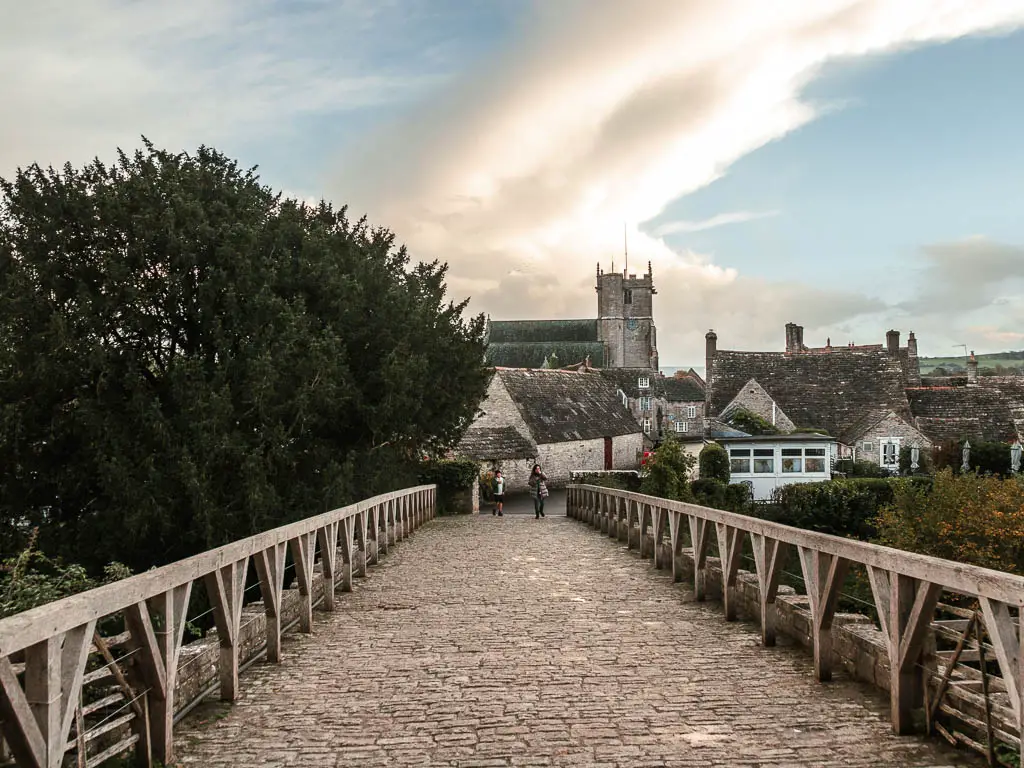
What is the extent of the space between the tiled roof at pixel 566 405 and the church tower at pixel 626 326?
46789mm

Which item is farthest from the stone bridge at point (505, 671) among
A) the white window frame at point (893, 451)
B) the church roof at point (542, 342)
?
the church roof at point (542, 342)

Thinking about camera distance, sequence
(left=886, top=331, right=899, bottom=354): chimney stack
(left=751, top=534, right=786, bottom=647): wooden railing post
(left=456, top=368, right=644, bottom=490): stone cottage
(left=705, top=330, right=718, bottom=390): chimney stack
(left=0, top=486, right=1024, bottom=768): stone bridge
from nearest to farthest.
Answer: (left=0, top=486, right=1024, bottom=768): stone bridge → (left=751, top=534, right=786, bottom=647): wooden railing post → (left=456, top=368, right=644, bottom=490): stone cottage → (left=705, top=330, right=718, bottom=390): chimney stack → (left=886, top=331, right=899, bottom=354): chimney stack

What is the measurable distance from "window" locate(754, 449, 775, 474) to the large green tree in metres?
22.3

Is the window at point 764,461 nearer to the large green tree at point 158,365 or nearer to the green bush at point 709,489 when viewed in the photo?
the green bush at point 709,489

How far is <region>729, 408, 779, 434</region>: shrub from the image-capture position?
46.1m

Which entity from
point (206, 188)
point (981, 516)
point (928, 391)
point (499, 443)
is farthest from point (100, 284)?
point (928, 391)

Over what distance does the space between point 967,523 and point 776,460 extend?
24.1 metres

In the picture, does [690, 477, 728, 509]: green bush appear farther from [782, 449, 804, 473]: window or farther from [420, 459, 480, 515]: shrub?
[420, 459, 480, 515]: shrub

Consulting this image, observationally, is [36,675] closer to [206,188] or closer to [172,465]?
[172,465]

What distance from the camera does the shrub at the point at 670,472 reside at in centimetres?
2814

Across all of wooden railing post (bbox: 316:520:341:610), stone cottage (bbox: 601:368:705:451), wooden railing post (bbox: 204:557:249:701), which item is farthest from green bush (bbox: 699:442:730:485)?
wooden railing post (bbox: 204:557:249:701)

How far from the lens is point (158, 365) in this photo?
1902 cm

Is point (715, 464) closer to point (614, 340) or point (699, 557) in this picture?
point (699, 557)

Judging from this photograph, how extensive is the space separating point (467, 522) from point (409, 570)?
35.8 feet
